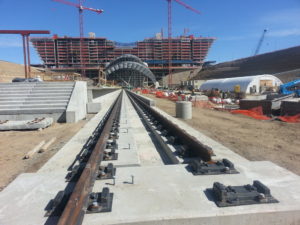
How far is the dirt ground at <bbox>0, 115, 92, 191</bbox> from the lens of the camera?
5084 millimetres

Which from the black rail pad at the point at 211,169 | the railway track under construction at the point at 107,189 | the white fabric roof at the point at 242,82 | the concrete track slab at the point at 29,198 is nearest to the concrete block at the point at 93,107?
the railway track under construction at the point at 107,189

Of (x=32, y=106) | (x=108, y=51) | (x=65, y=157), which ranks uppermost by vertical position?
(x=108, y=51)

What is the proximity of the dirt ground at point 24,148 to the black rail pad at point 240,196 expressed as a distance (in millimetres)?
4289

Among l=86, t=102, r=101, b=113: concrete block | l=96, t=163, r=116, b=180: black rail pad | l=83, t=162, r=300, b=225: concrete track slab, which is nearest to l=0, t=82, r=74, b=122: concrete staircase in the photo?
l=86, t=102, r=101, b=113: concrete block

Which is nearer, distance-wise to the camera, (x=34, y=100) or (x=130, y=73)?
(x=34, y=100)

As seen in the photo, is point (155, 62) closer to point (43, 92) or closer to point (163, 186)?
point (43, 92)

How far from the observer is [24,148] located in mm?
7117

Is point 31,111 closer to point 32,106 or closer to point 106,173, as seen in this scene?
point 32,106

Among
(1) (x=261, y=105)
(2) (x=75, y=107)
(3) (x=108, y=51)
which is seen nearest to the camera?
(2) (x=75, y=107)

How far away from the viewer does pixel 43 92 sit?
14.1 meters

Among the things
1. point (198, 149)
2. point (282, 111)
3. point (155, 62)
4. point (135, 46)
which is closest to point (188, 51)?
point (155, 62)

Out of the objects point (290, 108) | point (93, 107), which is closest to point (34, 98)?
point (93, 107)

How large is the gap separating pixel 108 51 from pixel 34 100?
149448mm

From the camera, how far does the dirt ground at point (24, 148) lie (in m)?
5.08
